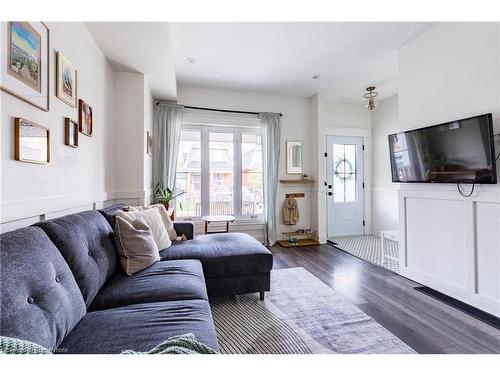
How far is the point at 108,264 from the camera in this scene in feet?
4.67

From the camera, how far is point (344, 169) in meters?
4.62

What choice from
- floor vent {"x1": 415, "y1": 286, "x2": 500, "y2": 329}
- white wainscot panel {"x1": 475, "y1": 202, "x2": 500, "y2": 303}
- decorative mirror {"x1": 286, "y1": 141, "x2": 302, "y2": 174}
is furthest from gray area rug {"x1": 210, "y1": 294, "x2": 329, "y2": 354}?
decorative mirror {"x1": 286, "y1": 141, "x2": 302, "y2": 174}

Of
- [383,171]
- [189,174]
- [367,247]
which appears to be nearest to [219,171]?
[189,174]

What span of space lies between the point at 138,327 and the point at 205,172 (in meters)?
3.10

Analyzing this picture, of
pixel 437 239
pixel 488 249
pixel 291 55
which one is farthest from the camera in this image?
pixel 291 55

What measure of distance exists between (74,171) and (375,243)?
4298mm

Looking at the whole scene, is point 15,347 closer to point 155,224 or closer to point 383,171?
point 155,224

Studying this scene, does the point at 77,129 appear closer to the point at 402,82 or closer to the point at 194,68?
the point at 194,68

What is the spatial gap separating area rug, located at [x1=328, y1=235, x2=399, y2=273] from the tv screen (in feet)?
3.67

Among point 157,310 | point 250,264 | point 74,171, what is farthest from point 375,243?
point 74,171

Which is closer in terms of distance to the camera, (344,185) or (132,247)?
(132,247)

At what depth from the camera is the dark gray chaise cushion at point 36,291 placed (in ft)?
2.27

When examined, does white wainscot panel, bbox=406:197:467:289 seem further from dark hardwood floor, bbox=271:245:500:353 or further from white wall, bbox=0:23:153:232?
white wall, bbox=0:23:153:232

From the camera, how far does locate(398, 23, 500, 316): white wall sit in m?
1.83
